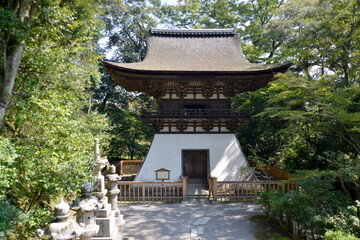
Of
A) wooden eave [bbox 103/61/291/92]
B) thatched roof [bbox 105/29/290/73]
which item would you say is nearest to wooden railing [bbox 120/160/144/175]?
wooden eave [bbox 103/61/291/92]

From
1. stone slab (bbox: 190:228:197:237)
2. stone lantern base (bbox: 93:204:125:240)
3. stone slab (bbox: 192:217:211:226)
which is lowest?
stone slab (bbox: 190:228:197:237)

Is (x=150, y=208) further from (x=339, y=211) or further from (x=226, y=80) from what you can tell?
(x=226, y=80)

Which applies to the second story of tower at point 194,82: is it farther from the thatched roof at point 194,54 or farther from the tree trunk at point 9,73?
the tree trunk at point 9,73

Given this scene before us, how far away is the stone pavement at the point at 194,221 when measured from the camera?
5648 millimetres

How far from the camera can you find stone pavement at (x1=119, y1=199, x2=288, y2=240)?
565 cm

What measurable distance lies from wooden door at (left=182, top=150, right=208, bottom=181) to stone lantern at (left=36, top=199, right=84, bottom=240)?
783cm

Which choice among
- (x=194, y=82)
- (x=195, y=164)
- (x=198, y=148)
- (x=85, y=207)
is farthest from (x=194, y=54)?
(x=85, y=207)

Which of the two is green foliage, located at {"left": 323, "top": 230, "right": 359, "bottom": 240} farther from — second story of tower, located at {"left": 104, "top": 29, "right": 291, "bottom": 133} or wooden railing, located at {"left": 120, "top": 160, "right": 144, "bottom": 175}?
wooden railing, located at {"left": 120, "top": 160, "right": 144, "bottom": 175}

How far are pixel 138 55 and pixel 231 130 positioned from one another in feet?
38.5

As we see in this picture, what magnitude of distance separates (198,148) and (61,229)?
7.86m

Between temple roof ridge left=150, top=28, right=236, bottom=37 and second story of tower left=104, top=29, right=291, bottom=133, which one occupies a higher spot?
temple roof ridge left=150, top=28, right=236, bottom=37

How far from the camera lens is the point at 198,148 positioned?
1036 cm

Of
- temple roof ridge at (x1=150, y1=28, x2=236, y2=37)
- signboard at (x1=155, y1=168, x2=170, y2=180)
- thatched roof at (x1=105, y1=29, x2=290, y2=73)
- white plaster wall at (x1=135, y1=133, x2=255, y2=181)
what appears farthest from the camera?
temple roof ridge at (x1=150, y1=28, x2=236, y2=37)

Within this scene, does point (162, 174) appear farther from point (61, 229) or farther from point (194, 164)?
point (61, 229)
